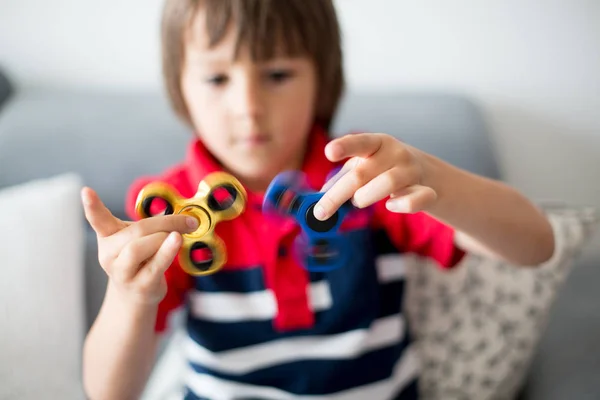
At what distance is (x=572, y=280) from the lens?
0.99m

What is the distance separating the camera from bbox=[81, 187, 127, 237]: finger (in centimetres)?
46

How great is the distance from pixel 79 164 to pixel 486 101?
0.71 meters

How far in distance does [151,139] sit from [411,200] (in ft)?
1.95

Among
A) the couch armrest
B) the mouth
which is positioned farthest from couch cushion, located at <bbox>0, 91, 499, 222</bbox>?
the mouth

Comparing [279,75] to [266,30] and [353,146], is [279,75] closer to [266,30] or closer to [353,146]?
[266,30]

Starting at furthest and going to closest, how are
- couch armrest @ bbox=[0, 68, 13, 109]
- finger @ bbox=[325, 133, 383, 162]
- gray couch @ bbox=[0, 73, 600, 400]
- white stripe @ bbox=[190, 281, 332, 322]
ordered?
couch armrest @ bbox=[0, 68, 13, 109] < gray couch @ bbox=[0, 73, 600, 400] < white stripe @ bbox=[190, 281, 332, 322] < finger @ bbox=[325, 133, 383, 162]

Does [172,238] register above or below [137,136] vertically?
above

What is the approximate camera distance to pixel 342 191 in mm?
444

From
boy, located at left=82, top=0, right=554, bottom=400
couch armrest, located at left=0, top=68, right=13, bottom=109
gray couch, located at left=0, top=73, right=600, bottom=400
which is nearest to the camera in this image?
boy, located at left=82, top=0, right=554, bottom=400

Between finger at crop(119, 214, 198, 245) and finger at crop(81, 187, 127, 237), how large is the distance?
13mm

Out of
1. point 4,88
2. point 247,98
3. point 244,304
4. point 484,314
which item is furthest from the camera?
point 4,88

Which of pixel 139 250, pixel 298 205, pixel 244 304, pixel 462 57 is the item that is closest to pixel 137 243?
pixel 139 250

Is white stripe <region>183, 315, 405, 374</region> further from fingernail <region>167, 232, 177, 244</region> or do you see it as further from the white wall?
the white wall

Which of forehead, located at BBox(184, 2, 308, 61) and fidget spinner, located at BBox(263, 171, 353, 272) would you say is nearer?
fidget spinner, located at BBox(263, 171, 353, 272)
